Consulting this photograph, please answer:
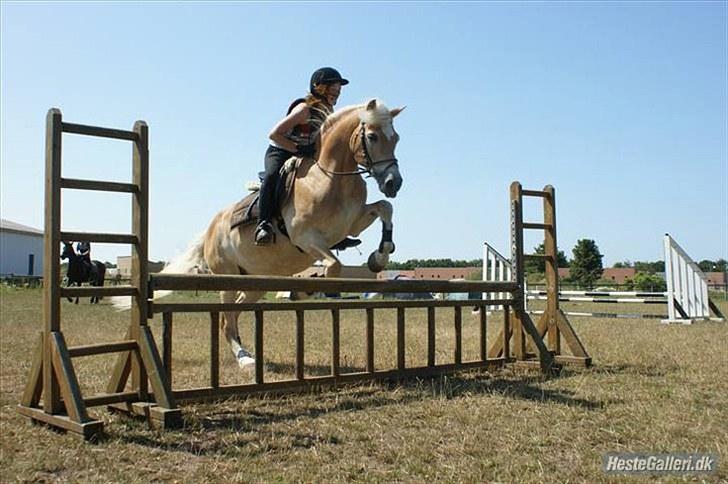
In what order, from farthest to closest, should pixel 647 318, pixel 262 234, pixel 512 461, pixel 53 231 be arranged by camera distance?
pixel 647 318, pixel 262 234, pixel 53 231, pixel 512 461

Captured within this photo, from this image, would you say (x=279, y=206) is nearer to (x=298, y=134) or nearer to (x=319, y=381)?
(x=298, y=134)

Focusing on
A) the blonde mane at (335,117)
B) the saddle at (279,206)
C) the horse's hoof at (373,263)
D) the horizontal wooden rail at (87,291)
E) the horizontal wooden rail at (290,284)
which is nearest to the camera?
the horizontal wooden rail at (87,291)

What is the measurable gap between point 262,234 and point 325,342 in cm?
331

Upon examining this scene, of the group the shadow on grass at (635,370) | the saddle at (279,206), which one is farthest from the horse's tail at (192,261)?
the shadow on grass at (635,370)

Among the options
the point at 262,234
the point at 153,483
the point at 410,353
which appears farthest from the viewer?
the point at 410,353

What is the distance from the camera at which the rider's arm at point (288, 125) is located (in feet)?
18.3

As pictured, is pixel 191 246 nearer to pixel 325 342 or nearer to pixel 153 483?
pixel 325 342

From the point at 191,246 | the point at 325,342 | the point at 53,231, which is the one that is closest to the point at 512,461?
the point at 53,231

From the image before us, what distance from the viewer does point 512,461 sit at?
114 inches

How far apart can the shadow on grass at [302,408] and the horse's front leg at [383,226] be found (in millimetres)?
918

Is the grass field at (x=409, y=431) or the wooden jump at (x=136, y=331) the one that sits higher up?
the wooden jump at (x=136, y=331)

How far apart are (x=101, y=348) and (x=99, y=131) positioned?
47.3 inches

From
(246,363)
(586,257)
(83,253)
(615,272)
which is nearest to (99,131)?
(246,363)

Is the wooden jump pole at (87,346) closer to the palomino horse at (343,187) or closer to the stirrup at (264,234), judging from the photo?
the palomino horse at (343,187)
